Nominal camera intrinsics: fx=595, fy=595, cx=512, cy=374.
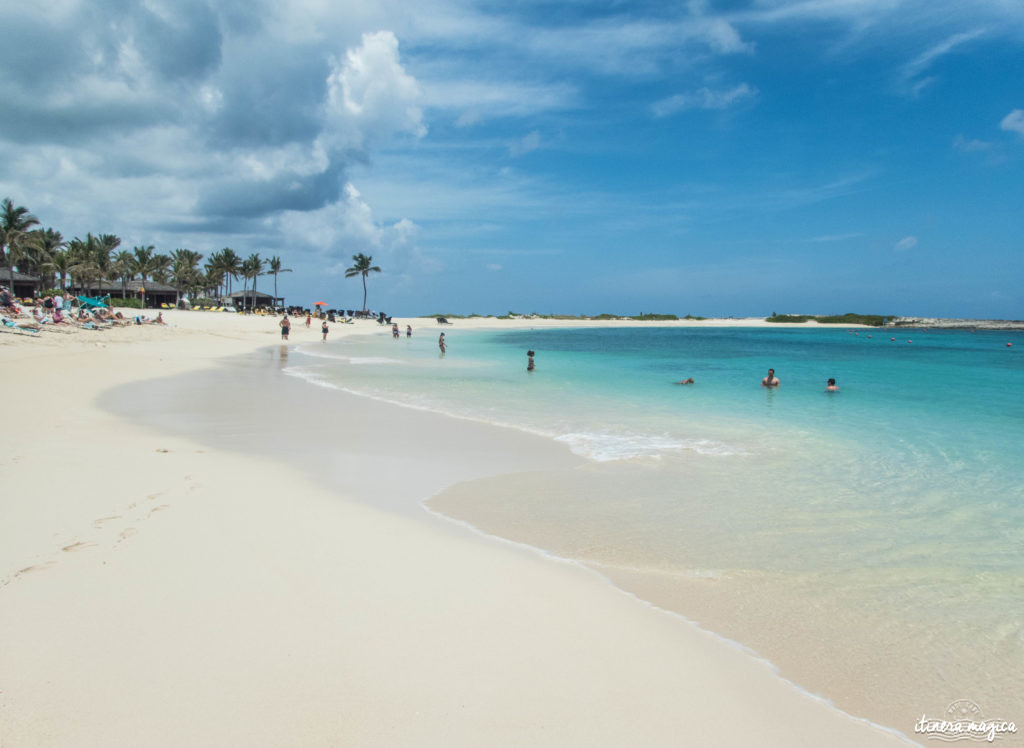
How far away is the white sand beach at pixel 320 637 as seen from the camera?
3006mm

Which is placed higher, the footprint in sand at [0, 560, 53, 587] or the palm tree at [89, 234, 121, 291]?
the palm tree at [89, 234, 121, 291]

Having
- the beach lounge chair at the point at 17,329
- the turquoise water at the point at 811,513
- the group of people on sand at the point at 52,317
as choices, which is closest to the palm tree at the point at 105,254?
the group of people on sand at the point at 52,317

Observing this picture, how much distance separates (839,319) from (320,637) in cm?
17410

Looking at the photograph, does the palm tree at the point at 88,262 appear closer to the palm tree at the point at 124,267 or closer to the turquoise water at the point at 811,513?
the palm tree at the point at 124,267

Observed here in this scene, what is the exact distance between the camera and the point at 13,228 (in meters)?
53.2

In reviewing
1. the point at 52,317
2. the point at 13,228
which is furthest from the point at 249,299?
the point at 52,317

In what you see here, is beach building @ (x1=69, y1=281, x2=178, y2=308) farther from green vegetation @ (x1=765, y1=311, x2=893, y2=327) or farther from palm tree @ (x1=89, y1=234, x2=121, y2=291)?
green vegetation @ (x1=765, y1=311, x2=893, y2=327)

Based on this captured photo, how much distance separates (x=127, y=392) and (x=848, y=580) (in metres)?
16.1

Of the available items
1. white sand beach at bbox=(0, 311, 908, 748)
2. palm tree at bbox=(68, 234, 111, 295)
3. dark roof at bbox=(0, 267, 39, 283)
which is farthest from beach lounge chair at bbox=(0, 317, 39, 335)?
palm tree at bbox=(68, 234, 111, 295)

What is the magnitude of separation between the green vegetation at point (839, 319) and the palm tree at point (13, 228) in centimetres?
15530

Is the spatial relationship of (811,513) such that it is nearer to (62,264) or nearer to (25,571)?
(25,571)

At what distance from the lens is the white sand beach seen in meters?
3.01

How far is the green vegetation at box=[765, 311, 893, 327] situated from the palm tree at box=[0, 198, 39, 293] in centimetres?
15530

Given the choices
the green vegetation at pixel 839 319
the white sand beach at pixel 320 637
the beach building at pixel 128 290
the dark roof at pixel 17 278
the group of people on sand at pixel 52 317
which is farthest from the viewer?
the green vegetation at pixel 839 319
